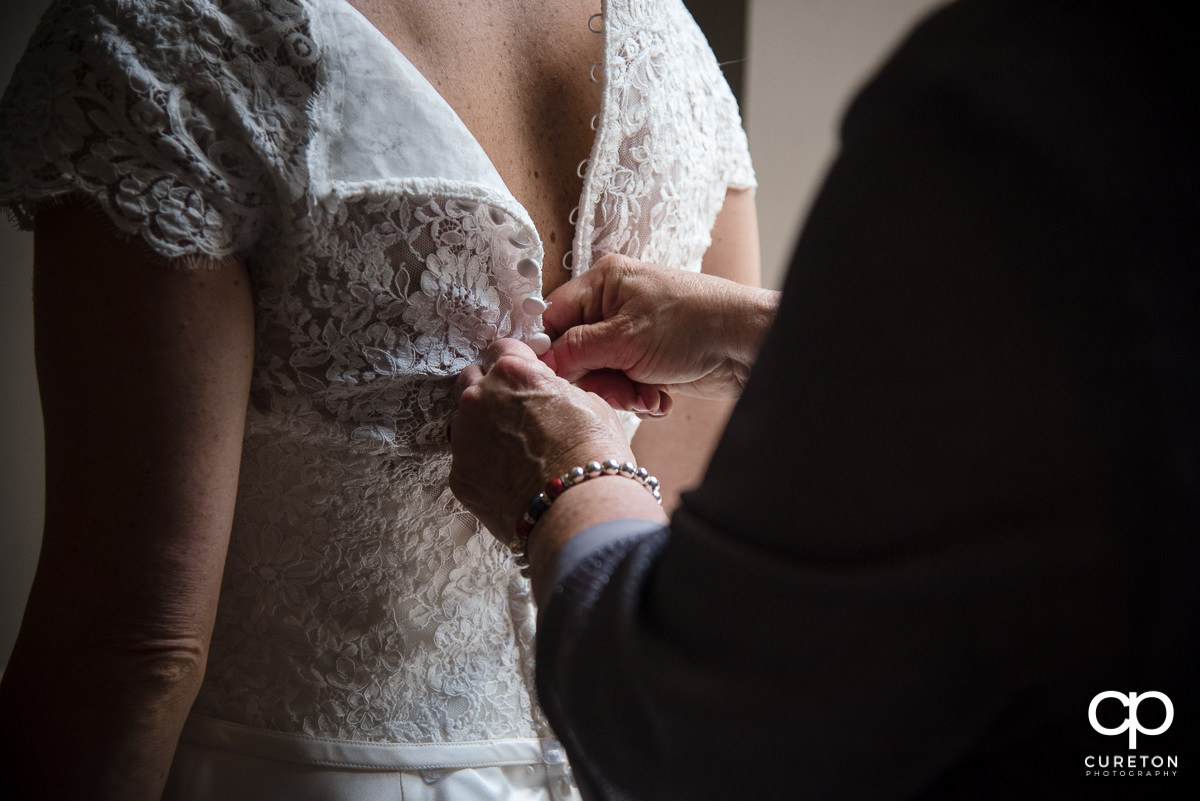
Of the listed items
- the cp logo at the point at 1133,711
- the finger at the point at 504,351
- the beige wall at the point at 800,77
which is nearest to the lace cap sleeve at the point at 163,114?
the finger at the point at 504,351

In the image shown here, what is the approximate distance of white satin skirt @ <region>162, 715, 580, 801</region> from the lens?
0.85 meters

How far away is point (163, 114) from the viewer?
65cm

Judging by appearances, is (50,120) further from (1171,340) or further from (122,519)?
(1171,340)

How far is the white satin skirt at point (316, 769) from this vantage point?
85 centimetres

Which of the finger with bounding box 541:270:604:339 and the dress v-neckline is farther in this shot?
the finger with bounding box 541:270:604:339

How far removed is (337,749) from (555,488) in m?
0.39

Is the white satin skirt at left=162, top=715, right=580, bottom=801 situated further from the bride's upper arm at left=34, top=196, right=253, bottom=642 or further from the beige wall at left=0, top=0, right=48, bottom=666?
the beige wall at left=0, top=0, right=48, bottom=666

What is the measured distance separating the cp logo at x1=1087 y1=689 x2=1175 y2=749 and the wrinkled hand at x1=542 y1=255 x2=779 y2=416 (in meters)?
0.54

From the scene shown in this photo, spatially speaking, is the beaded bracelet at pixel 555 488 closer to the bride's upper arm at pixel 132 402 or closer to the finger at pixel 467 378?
the finger at pixel 467 378

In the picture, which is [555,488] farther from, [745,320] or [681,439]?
[681,439]

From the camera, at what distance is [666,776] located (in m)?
0.52

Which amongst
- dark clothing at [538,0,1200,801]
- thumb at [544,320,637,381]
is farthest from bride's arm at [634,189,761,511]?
dark clothing at [538,0,1200,801]

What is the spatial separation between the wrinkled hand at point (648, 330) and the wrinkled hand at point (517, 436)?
0.36 feet

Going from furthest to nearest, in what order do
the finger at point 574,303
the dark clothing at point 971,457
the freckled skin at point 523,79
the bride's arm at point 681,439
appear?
1. the bride's arm at point 681,439
2. the finger at point 574,303
3. the freckled skin at point 523,79
4. the dark clothing at point 971,457
